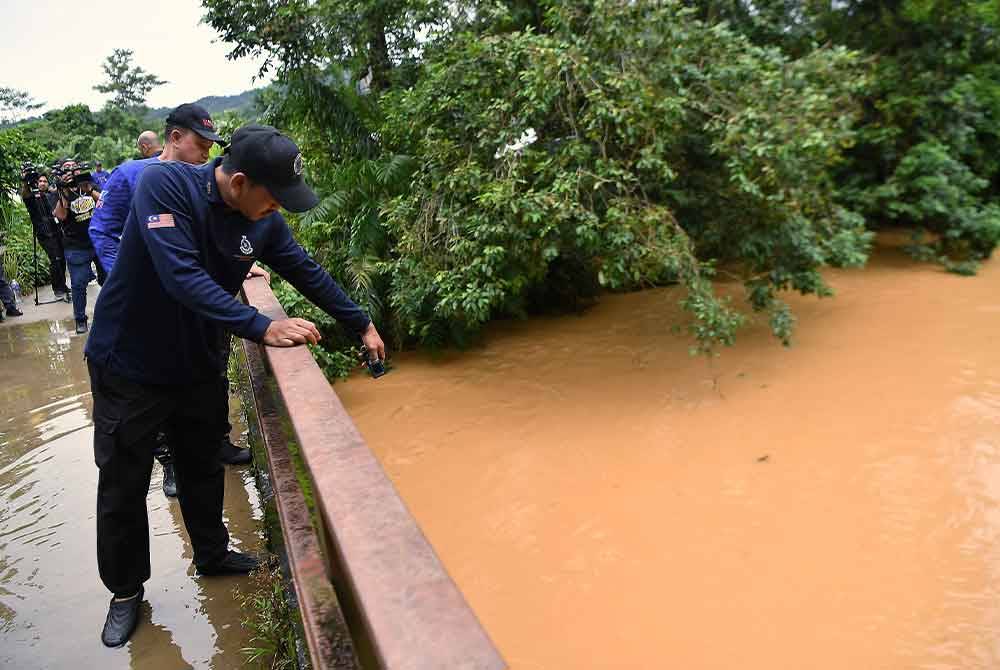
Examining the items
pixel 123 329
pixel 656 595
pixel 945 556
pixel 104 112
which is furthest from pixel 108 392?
pixel 104 112

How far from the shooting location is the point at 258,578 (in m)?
2.89

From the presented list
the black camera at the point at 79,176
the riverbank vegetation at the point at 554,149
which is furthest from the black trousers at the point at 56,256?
the riverbank vegetation at the point at 554,149

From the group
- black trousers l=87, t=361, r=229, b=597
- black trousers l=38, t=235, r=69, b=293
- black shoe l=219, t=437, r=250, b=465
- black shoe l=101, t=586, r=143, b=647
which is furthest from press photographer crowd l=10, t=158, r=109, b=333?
black shoe l=101, t=586, r=143, b=647

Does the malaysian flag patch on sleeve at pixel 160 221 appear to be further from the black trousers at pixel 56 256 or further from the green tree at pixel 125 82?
the green tree at pixel 125 82

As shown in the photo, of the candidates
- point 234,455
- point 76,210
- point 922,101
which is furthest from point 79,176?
point 922,101

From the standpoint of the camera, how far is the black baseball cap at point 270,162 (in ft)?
7.27

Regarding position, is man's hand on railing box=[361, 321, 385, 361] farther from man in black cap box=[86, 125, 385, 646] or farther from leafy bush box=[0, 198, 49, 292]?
leafy bush box=[0, 198, 49, 292]

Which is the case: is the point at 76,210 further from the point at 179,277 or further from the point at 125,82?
the point at 125,82

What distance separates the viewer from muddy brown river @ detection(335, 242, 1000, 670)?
4141mm

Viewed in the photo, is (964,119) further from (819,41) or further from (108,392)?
(108,392)

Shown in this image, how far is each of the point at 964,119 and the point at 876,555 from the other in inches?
323

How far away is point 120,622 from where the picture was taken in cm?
271

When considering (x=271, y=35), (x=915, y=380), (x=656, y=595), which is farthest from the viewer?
(x=271, y=35)

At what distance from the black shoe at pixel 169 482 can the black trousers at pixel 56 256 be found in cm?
648
